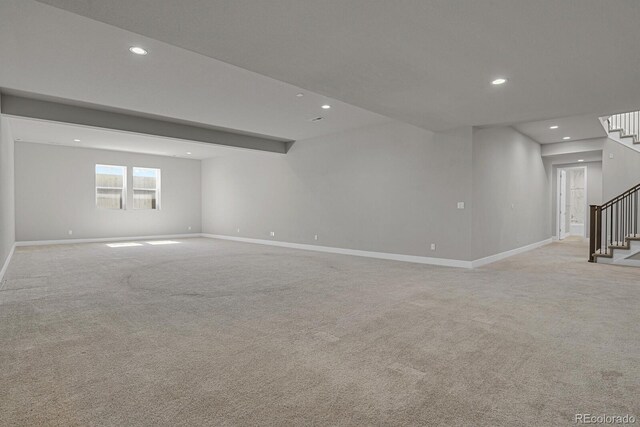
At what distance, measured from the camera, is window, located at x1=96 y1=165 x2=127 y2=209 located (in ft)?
35.8

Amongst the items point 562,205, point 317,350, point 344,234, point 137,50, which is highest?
point 137,50

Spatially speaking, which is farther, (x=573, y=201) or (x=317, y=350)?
(x=573, y=201)

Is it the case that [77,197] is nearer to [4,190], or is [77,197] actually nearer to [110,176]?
A: [110,176]

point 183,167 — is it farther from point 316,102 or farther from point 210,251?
point 316,102

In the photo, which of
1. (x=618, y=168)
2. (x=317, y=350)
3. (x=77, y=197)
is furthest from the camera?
(x=77, y=197)

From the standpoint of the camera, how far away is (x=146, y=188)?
11.9 m

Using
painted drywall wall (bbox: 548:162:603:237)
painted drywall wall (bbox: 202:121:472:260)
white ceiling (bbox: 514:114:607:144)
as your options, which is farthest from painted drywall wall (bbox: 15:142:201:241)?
painted drywall wall (bbox: 548:162:603:237)

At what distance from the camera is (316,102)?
584 cm

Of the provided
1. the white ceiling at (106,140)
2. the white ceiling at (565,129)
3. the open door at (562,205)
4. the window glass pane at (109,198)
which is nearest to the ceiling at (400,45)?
the white ceiling at (565,129)

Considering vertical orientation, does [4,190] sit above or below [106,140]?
below

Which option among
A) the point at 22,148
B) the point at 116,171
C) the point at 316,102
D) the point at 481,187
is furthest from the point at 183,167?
the point at 481,187

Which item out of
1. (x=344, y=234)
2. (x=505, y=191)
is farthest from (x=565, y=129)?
(x=344, y=234)

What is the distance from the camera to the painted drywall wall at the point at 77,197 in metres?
9.64

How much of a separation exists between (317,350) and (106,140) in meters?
9.18
